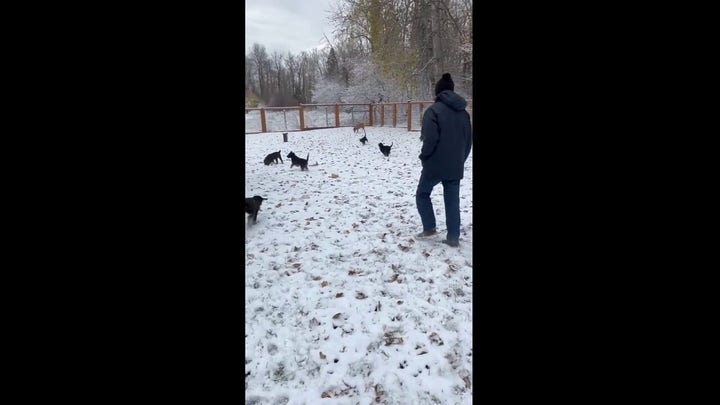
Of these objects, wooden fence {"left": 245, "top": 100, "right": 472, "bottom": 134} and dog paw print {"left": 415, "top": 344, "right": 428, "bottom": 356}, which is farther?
wooden fence {"left": 245, "top": 100, "right": 472, "bottom": 134}

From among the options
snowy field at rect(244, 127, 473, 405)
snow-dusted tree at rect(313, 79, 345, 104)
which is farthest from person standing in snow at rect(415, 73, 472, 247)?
snow-dusted tree at rect(313, 79, 345, 104)

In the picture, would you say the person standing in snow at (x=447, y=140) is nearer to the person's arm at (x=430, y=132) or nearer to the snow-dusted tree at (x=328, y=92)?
the person's arm at (x=430, y=132)

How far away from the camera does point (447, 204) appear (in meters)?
3.92

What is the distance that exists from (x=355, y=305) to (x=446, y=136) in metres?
1.82

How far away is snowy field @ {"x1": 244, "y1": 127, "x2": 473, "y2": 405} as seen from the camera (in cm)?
215

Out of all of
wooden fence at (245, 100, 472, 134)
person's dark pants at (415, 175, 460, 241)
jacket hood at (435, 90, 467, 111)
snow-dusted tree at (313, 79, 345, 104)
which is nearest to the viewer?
jacket hood at (435, 90, 467, 111)

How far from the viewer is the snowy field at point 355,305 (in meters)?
2.15

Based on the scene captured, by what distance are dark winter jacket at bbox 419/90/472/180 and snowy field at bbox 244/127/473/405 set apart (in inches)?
34.5

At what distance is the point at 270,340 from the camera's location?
2.56 m

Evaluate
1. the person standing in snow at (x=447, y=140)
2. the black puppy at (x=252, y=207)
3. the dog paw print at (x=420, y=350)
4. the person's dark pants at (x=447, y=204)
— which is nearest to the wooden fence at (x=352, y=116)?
the black puppy at (x=252, y=207)

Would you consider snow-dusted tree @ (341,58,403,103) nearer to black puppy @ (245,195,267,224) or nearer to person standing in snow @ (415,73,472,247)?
black puppy @ (245,195,267,224)
